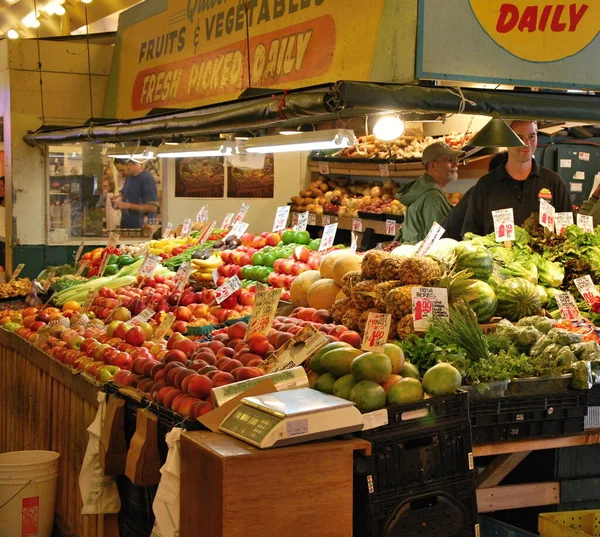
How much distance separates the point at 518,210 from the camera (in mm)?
6453

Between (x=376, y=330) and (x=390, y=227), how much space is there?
15.8 ft

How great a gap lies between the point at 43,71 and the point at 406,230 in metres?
5.57

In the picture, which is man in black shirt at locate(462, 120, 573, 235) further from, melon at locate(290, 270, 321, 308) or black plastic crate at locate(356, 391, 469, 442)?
black plastic crate at locate(356, 391, 469, 442)

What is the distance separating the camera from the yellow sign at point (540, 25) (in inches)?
208

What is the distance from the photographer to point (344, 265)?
518cm

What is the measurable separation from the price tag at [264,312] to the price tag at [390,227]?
434 centimetres

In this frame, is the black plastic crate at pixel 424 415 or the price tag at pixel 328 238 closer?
the black plastic crate at pixel 424 415

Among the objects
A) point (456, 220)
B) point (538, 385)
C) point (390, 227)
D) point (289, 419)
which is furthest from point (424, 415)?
point (390, 227)

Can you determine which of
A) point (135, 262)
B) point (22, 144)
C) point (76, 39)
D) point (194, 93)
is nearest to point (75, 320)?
point (135, 262)

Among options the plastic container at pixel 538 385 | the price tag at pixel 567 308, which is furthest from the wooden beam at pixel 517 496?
the price tag at pixel 567 308

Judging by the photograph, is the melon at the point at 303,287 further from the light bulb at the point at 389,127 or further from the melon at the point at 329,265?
the light bulb at the point at 389,127

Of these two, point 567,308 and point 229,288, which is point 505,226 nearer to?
point 567,308

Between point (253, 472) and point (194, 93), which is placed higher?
point (194, 93)

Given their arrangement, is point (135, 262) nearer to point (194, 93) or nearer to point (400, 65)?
point (194, 93)
